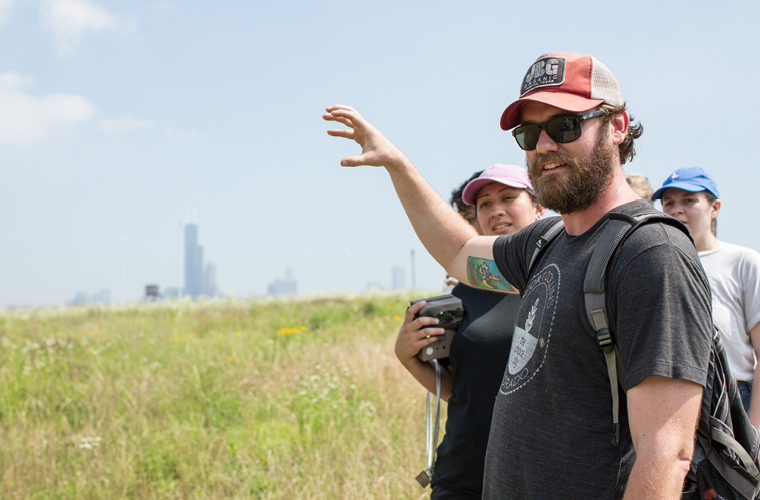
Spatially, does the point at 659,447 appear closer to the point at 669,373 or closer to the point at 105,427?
the point at 669,373

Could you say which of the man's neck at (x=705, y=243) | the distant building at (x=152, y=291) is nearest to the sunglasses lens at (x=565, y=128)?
the man's neck at (x=705, y=243)

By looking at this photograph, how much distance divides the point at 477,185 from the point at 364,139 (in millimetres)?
683

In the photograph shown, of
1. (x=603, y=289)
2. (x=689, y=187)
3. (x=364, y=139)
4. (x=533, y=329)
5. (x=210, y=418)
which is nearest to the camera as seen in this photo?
(x=603, y=289)

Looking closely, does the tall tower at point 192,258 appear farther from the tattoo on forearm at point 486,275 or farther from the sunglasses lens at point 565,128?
the sunglasses lens at point 565,128

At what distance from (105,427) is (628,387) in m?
4.61

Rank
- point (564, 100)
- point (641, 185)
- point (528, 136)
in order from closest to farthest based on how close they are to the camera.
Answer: point (564, 100), point (528, 136), point (641, 185)

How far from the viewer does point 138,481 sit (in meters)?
3.63

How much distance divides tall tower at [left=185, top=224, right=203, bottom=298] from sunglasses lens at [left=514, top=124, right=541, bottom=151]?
573ft

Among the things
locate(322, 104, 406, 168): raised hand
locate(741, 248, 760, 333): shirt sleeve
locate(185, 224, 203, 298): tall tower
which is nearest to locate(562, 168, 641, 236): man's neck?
locate(322, 104, 406, 168): raised hand

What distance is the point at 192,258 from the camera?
6919 inches

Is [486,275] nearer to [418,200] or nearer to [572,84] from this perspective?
[418,200]

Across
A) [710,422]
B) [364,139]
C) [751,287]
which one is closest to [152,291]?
[364,139]

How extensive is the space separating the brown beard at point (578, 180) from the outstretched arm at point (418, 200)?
1.75 feet

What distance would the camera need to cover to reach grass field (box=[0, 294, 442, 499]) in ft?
11.9
